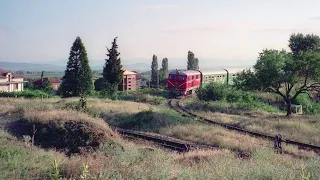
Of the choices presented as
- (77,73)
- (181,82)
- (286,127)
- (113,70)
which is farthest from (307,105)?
(77,73)

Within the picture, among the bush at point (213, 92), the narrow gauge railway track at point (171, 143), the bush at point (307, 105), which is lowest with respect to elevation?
the narrow gauge railway track at point (171, 143)

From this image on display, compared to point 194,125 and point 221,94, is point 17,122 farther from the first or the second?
point 221,94

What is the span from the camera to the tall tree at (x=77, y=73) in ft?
153

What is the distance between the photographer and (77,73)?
1837 inches

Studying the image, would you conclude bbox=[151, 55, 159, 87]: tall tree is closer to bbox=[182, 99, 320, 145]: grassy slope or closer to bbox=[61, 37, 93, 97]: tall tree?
bbox=[61, 37, 93, 97]: tall tree

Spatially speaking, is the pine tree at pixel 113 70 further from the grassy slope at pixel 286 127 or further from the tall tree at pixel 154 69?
the tall tree at pixel 154 69

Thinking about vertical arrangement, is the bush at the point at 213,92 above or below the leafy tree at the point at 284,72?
below

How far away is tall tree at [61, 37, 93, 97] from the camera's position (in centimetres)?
4669

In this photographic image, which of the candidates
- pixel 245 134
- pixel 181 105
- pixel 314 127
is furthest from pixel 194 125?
pixel 181 105

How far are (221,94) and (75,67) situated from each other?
1891 centimetres

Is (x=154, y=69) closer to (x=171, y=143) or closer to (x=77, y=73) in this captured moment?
(x=77, y=73)

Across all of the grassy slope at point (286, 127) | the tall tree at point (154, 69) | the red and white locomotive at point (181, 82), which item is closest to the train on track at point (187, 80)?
the red and white locomotive at point (181, 82)

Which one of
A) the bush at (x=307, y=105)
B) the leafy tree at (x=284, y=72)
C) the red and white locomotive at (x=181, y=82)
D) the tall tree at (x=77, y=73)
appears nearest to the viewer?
the leafy tree at (x=284, y=72)

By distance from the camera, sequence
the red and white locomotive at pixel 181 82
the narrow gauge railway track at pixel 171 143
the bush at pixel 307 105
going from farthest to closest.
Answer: the red and white locomotive at pixel 181 82
the bush at pixel 307 105
the narrow gauge railway track at pixel 171 143
